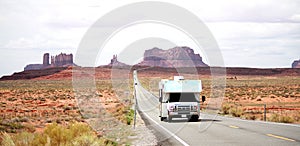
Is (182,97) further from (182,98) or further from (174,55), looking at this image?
(174,55)

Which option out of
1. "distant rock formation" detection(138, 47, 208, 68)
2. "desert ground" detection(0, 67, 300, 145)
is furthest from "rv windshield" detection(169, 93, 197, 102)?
"distant rock formation" detection(138, 47, 208, 68)

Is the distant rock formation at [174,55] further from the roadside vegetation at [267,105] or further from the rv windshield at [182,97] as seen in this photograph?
the roadside vegetation at [267,105]

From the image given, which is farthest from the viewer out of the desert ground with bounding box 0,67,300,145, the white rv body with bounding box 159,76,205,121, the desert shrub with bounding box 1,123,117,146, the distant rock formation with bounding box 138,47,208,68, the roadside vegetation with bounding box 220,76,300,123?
the distant rock formation with bounding box 138,47,208,68

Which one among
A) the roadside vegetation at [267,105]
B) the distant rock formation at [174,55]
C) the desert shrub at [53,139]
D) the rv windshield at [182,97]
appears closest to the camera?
the desert shrub at [53,139]

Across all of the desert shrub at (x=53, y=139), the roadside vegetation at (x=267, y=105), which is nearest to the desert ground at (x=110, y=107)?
the roadside vegetation at (x=267, y=105)

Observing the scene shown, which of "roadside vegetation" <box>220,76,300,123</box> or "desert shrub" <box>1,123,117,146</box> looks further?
"roadside vegetation" <box>220,76,300,123</box>

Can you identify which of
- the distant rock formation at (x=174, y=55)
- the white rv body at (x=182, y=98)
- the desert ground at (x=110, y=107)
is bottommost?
the desert ground at (x=110, y=107)

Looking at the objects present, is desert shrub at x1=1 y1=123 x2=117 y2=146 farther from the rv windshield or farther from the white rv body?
the rv windshield

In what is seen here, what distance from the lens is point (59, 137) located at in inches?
590

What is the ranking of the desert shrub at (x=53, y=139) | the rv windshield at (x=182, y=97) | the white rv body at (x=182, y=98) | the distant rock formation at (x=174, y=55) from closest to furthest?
the desert shrub at (x=53, y=139) → the white rv body at (x=182, y=98) → the rv windshield at (x=182, y=97) → the distant rock formation at (x=174, y=55)

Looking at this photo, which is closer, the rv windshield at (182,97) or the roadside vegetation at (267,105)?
the rv windshield at (182,97)

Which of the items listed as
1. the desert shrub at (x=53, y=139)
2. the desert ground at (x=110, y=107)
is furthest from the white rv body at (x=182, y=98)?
the desert shrub at (x=53, y=139)

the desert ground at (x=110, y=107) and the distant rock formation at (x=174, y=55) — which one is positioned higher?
the distant rock formation at (x=174, y=55)

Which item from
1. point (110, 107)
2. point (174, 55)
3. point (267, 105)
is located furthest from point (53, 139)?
point (267, 105)
